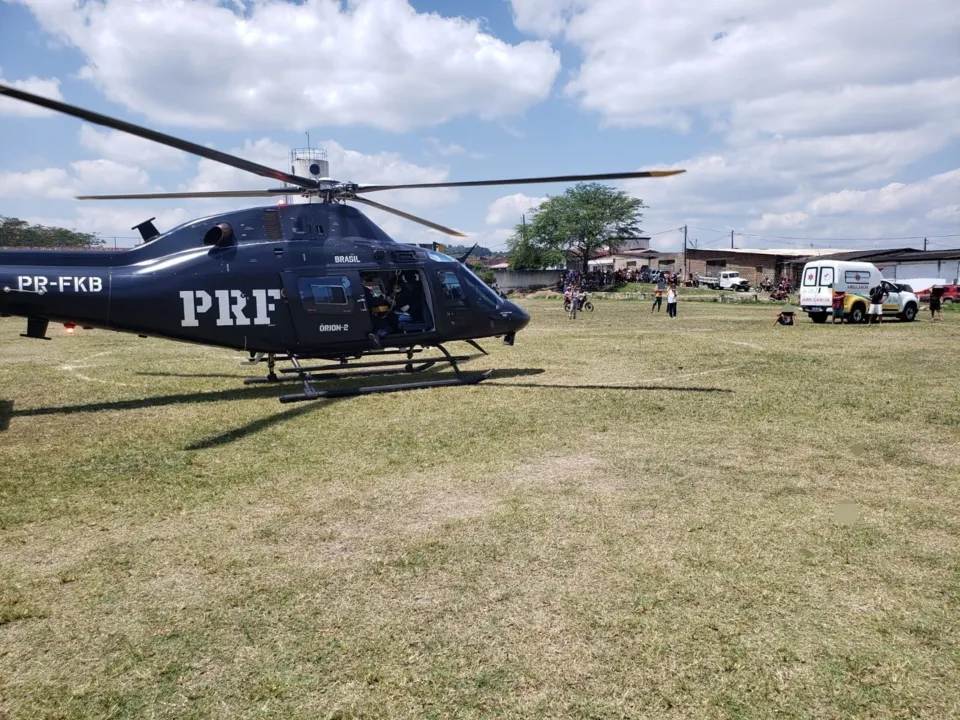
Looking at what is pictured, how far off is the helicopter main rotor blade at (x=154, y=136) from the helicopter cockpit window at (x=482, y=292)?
3432 mm

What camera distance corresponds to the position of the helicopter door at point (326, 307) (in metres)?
10.7

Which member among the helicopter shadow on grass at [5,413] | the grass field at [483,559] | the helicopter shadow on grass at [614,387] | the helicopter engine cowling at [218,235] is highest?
the helicopter engine cowling at [218,235]

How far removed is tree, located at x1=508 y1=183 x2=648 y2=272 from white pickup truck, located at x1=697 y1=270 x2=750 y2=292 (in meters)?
13.3

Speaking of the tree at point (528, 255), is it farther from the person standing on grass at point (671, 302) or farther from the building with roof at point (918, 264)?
the person standing on grass at point (671, 302)

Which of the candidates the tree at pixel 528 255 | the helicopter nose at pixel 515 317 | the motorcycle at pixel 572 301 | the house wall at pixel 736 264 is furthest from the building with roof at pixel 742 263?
the helicopter nose at pixel 515 317

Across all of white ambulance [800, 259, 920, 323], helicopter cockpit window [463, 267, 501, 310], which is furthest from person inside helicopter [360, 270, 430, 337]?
white ambulance [800, 259, 920, 323]

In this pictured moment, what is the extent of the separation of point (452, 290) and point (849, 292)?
21.1 meters

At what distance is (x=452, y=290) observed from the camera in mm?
11797

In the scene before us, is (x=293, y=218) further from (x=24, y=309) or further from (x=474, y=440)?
(x=474, y=440)

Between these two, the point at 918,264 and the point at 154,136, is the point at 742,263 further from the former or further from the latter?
the point at 154,136

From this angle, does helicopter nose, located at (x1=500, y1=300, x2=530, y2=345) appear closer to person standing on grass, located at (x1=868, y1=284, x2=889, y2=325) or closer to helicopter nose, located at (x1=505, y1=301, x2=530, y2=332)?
helicopter nose, located at (x1=505, y1=301, x2=530, y2=332)

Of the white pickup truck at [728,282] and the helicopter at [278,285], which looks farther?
the white pickup truck at [728,282]

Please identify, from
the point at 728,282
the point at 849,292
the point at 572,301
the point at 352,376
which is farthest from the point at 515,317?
the point at 728,282

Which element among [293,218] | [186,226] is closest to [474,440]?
[293,218]
